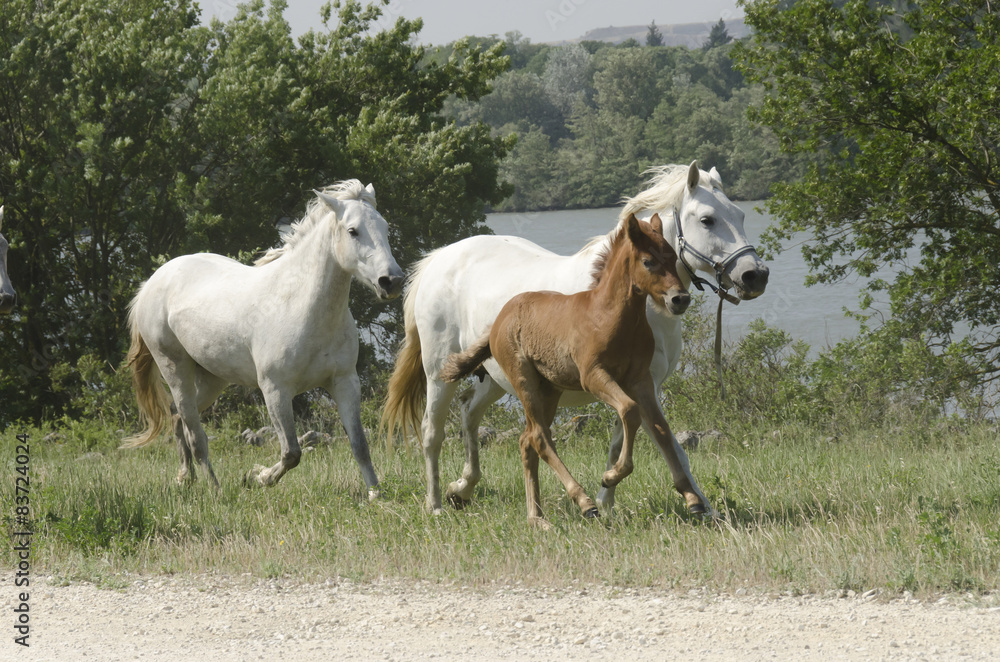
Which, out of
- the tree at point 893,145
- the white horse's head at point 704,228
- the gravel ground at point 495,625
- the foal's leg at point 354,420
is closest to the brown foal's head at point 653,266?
the white horse's head at point 704,228

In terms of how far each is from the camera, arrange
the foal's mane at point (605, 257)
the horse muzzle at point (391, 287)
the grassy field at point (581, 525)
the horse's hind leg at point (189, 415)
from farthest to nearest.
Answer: the horse's hind leg at point (189, 415) → the horse muzzle at point (391, 287) → the foal's mane at point (605, 257) → the grassy field at point (581, 525)

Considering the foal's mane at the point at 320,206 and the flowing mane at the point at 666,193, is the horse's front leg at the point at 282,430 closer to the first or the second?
the foal's mane at the point at 320,206

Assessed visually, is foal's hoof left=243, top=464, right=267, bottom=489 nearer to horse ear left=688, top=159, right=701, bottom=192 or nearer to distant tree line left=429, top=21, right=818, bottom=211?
horse ear left=688, top=159, right=701, bottom=192

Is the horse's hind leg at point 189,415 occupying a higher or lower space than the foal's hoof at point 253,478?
higher

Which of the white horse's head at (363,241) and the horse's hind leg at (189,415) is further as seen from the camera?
the horse's hind leg at (189,415)

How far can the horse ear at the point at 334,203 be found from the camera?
721cm

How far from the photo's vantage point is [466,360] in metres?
6.04

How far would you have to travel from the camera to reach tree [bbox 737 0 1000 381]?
940 cm

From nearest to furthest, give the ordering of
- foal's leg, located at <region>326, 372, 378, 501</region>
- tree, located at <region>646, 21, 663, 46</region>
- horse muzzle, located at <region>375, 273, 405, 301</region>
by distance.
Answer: horse muzzle, located at <region>375, 273, 405, 301</region>, foal's leg, located at <region>326, 372, 378, 501</region>, tree, located at <region>646, 21, 663, 46</region>

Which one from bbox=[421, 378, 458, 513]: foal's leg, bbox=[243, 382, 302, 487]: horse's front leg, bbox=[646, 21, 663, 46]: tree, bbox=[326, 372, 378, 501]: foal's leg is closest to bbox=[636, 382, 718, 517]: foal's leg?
bbox=[421, 378, 458, 513]: foal's leg

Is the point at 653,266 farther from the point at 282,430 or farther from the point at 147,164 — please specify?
the point at 147,164

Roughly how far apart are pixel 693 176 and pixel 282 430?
11.5 feet

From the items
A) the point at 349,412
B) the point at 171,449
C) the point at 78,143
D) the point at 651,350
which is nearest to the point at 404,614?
the point at 651,350

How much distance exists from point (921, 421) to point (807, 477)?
136 inches
